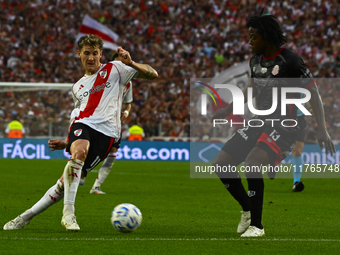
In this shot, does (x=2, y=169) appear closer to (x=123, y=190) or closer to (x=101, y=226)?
(x=123, y=190)

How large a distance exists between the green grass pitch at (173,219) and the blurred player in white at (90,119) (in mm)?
408

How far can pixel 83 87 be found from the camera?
6.48 meters

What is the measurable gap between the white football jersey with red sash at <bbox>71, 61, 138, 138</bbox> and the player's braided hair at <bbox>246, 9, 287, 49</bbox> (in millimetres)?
1387

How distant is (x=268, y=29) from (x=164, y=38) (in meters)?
25.2

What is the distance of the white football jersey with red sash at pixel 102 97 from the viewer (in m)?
6.38

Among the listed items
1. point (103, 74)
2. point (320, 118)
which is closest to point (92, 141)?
point (103, 74)

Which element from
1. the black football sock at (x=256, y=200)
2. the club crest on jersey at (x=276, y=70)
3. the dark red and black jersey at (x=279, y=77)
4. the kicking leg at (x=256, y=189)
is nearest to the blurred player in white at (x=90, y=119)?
the dark red and black jersey at (x=279, y=77)

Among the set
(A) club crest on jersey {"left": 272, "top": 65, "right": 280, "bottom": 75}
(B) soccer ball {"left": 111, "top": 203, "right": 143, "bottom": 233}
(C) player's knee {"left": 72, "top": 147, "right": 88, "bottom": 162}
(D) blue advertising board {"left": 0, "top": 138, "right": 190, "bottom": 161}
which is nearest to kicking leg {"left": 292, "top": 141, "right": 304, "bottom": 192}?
(A) club crest on jersey {"left": 272, "top": 65, "right": 280, "bottom": 75}

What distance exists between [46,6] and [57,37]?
7.90 ft

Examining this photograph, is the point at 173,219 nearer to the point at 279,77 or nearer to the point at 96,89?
the point at 96,89

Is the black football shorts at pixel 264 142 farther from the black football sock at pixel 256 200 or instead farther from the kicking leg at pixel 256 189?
the black football sock at pixel 256 200

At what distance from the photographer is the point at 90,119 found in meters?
6.35

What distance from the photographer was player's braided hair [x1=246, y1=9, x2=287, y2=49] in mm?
5984

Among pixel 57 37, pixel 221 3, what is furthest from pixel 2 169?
pixel 221 3
